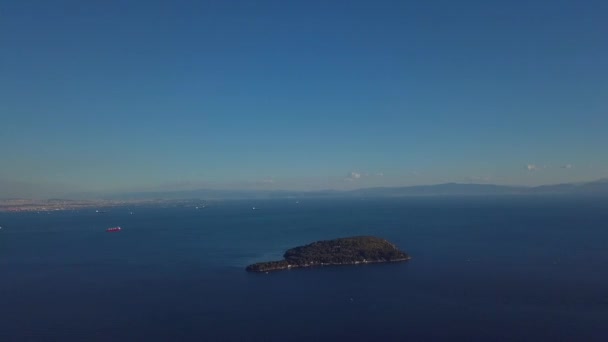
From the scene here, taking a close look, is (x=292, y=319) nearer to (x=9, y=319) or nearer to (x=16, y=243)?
(x=9, y=319)

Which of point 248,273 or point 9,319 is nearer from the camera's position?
point 9,319

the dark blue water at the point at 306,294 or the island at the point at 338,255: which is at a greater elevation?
the island at the point at 338,255

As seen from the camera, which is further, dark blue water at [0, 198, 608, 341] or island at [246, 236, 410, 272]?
island at [246, 236, 410, 272]

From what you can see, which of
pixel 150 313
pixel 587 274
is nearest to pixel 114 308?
pixel 150 313

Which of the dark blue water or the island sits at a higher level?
the island

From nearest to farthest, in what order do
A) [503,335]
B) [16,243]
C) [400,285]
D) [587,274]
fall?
[503,335], [400,285], [587,274], [16,243]

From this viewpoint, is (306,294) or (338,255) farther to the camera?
(338,255)

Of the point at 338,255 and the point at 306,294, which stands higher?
the point at 338,255

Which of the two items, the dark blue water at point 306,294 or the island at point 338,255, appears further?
the island at point 338,255
